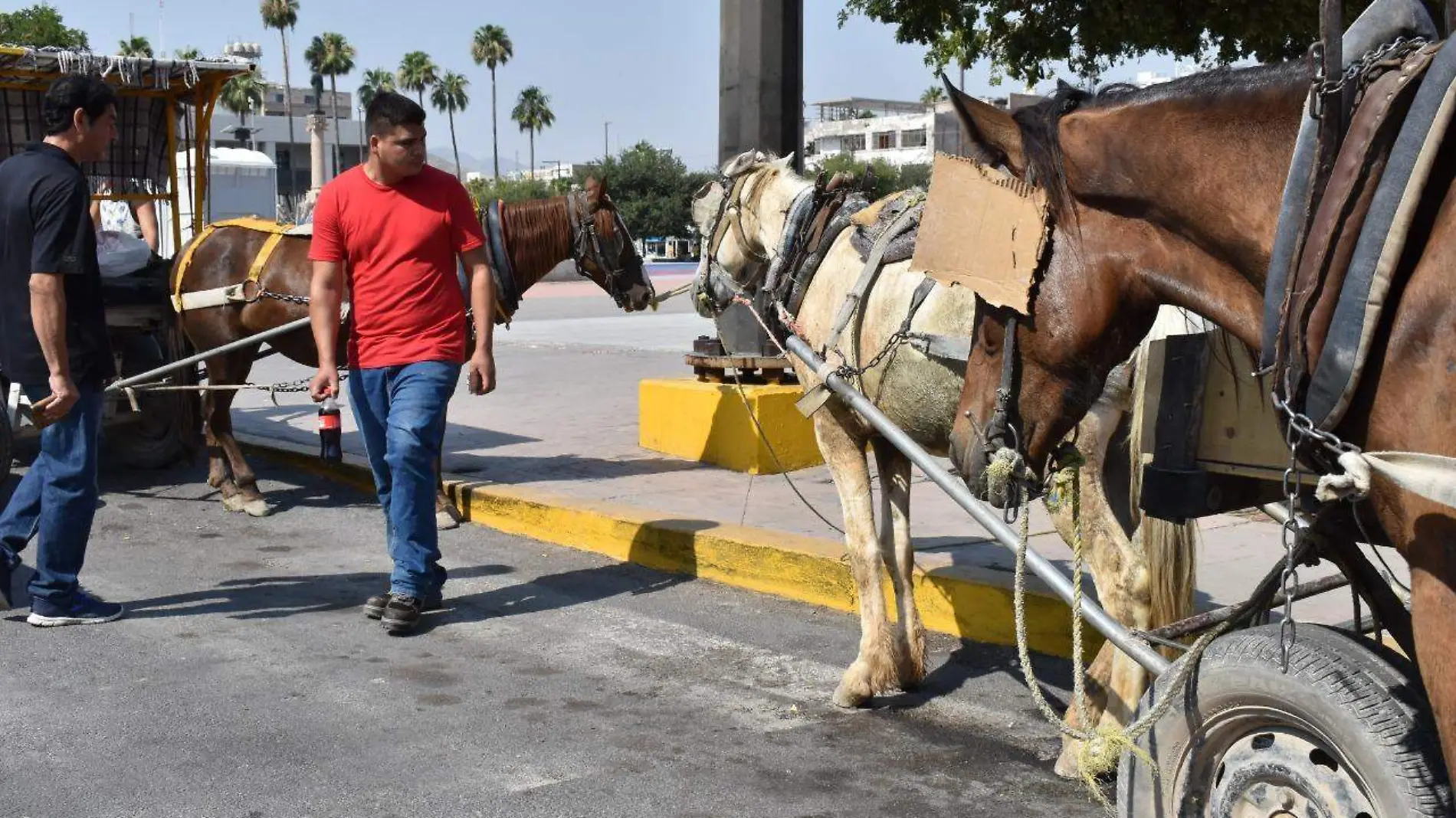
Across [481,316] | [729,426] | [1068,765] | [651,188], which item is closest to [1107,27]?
[729,426]

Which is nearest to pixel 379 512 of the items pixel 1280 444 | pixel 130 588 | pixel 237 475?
pixel 237 475

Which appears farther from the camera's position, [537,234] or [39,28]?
[39,28]

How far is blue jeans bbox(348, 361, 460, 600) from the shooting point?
19.8 ft

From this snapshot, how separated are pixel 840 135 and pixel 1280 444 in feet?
382

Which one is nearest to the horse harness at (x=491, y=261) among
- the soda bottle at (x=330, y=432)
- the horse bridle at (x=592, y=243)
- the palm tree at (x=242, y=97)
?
the horse bridle at (x=592, y=243)

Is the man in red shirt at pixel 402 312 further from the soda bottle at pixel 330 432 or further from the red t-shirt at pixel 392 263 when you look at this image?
the soda bottle at pixel 330 432

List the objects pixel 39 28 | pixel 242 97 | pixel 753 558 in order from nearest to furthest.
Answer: pixel 753 558 → pixel 39 28 → pixel 242 97

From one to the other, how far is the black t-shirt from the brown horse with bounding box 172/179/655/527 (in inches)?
105

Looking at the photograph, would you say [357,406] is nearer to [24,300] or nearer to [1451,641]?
[24,300]

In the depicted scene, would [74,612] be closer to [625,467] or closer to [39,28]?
[625,467]

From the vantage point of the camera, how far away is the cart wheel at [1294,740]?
7.38 feet

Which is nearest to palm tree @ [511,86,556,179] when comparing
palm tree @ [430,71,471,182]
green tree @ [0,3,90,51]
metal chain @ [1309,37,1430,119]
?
palm tree @ [430,71,471,182]

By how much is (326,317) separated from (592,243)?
120 inches

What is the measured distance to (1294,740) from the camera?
2.49 meters
